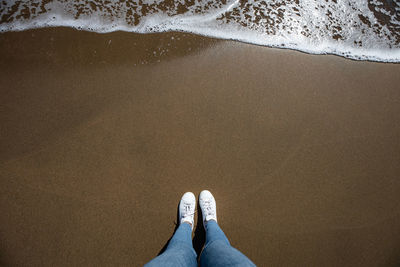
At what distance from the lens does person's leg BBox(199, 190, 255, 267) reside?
126 cm

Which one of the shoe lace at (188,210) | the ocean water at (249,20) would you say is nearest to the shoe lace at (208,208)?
the shoe lace at (188,210)

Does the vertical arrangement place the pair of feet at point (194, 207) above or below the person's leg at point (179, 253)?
above

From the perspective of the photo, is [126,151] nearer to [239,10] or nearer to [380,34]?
[239,10]

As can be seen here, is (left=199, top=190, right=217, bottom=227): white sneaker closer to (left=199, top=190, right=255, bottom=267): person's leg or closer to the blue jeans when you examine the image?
(left=199, top=190, right=255, bottom=267): person's leg

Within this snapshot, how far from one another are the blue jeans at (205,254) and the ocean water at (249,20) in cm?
181

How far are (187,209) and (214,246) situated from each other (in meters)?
0.40

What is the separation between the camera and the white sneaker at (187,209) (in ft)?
5.76

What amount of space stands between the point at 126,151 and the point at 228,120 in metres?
0.92

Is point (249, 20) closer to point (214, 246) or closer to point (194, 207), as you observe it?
point (194, 207)

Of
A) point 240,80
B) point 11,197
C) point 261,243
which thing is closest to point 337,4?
point 240,80

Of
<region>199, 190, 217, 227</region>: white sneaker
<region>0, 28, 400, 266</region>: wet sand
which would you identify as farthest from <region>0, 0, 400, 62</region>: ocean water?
<region>199, 190, 217, 227</region>: white sneaker

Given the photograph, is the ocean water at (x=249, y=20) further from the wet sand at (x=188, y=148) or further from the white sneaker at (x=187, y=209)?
the white sneaker at (x=187, y=209)

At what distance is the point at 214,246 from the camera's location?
4.72 feet

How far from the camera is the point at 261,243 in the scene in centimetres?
176
